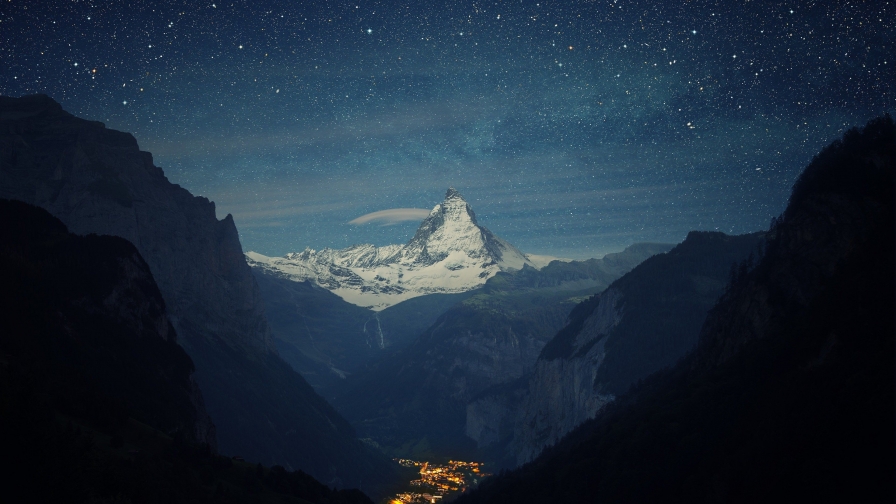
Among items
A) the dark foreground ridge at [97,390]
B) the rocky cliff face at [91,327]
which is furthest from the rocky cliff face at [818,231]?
the rocky cliff face at [91,327]

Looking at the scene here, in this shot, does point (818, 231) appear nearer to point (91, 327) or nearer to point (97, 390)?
point (97, 390)

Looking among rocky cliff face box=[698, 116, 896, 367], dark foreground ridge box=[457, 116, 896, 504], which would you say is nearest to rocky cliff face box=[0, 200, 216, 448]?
dark foreground ridge box=[457, 116, 896, 504]

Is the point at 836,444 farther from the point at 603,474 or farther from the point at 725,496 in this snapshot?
the point at 603,474

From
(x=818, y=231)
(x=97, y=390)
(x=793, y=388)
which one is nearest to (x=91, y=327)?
(x=97, y=390)

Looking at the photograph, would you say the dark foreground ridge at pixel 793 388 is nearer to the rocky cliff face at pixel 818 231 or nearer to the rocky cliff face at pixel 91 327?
the rocky cliff face at pixel 818 231

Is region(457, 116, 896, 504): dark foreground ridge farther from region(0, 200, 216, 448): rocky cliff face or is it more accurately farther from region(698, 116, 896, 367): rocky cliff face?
region(0, 200, 216, 448): rocky cliff face

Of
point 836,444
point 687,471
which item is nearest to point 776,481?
point 836,444

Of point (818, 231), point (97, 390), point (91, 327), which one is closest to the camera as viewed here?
point (818, 231)
